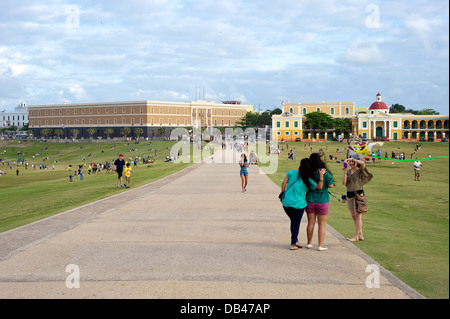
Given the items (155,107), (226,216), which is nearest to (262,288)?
(226,216)

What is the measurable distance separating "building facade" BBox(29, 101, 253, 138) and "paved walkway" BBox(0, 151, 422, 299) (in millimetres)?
123054

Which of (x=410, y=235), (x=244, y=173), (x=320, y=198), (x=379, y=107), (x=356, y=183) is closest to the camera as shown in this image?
(x=320, y=198)

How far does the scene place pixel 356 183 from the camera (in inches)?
377

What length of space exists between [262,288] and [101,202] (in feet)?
37.2

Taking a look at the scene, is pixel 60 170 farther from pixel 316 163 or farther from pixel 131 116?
pixel 131 116

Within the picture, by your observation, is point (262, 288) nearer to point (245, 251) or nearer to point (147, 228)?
point (245, 251)

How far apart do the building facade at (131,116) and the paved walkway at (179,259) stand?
12305 cm

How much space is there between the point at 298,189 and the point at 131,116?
131 metres

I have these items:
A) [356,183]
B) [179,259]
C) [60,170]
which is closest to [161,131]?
[60,170]

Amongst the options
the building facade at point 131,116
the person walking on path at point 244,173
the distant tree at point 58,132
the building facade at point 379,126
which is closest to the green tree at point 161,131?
the building facade at point 131,116

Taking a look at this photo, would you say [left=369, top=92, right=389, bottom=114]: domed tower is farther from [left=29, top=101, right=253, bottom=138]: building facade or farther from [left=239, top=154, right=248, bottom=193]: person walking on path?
[left=239, top=154, right=248, bottom=193]: person walking on path

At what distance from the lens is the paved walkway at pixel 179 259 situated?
643 centimetres

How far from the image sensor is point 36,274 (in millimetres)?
7328

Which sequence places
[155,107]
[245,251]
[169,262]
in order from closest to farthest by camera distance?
[169,262], [245,251], [155,107]
